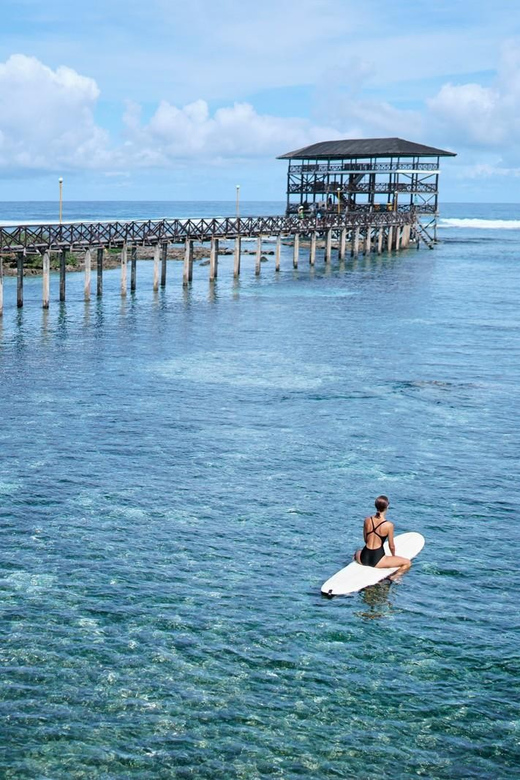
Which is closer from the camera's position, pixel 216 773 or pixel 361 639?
pixel 216 773

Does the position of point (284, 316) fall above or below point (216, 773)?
above

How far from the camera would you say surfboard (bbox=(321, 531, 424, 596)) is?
18.5 m

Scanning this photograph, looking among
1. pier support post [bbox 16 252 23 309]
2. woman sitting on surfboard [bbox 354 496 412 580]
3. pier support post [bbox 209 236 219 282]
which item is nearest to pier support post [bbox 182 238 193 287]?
pier support post [bbox 209 236 219 282]

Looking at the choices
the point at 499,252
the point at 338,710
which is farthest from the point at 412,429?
the point at 499,252

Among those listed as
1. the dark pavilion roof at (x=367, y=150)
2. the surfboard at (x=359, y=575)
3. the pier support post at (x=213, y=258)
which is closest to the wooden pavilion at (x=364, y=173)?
the dark pavilion roof at (x=367, y=150)

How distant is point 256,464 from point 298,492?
8.00 feet

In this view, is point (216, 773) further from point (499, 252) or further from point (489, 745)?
point (499, 252)

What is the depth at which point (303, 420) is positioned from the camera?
1210 inches

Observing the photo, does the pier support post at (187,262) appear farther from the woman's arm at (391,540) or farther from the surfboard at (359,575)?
the woman's arm at (391,540)

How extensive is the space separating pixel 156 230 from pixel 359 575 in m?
44.1

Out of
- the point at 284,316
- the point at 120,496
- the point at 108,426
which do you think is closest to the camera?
the point at 120,496

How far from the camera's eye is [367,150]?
335ft

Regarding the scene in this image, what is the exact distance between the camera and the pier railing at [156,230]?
4884 cm

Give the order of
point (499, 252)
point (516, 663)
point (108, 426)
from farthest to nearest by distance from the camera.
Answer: point (499, 252), point (108, 426), point (516, 663)
